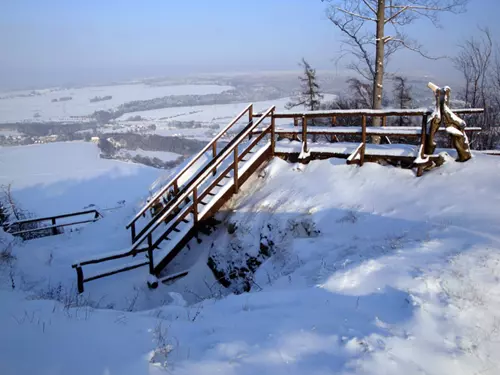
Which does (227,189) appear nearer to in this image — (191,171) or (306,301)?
(191,171)

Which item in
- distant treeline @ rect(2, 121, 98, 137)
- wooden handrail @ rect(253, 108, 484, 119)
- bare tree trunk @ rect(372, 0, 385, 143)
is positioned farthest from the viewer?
distant treeline @ rect(2, 121, 98, 137)

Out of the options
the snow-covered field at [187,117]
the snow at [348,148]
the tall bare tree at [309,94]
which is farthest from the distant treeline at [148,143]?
the snow at [348,148]

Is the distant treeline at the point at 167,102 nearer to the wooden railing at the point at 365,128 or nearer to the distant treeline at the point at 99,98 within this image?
the distant treeline at the point at 99,98

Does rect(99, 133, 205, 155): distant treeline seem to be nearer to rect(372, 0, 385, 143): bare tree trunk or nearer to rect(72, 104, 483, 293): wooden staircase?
rect(372, 0, 385, 143): bare tree trunk

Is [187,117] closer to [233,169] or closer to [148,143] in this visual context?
[148,143]

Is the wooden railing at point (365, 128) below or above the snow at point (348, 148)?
above

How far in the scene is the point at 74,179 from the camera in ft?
151

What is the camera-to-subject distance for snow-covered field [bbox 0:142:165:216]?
3741cm

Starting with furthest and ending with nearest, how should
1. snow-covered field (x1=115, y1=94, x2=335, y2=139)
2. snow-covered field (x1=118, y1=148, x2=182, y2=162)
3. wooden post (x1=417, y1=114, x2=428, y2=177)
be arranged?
snow-covered field (x1=115, y1=94, x2=335, y2=139)
snow-covered field (x1=118, y1=148, x2=182, y2=162)
wooden post (x1=417, y1=114, x2=428, y2=177)

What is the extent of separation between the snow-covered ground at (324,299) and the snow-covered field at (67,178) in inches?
945

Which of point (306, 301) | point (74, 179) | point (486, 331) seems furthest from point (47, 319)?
point (74, 179)

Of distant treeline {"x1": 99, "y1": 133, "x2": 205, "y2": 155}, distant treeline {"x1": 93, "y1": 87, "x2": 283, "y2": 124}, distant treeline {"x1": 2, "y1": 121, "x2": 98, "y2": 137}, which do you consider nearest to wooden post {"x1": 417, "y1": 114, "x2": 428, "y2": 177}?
distant treeline {"x1": 99, "y1": 133, "x2": 205, "y2": 155}

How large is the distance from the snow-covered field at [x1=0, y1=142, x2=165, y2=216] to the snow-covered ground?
2401 cm

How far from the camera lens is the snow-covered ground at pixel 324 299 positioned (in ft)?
10.5
